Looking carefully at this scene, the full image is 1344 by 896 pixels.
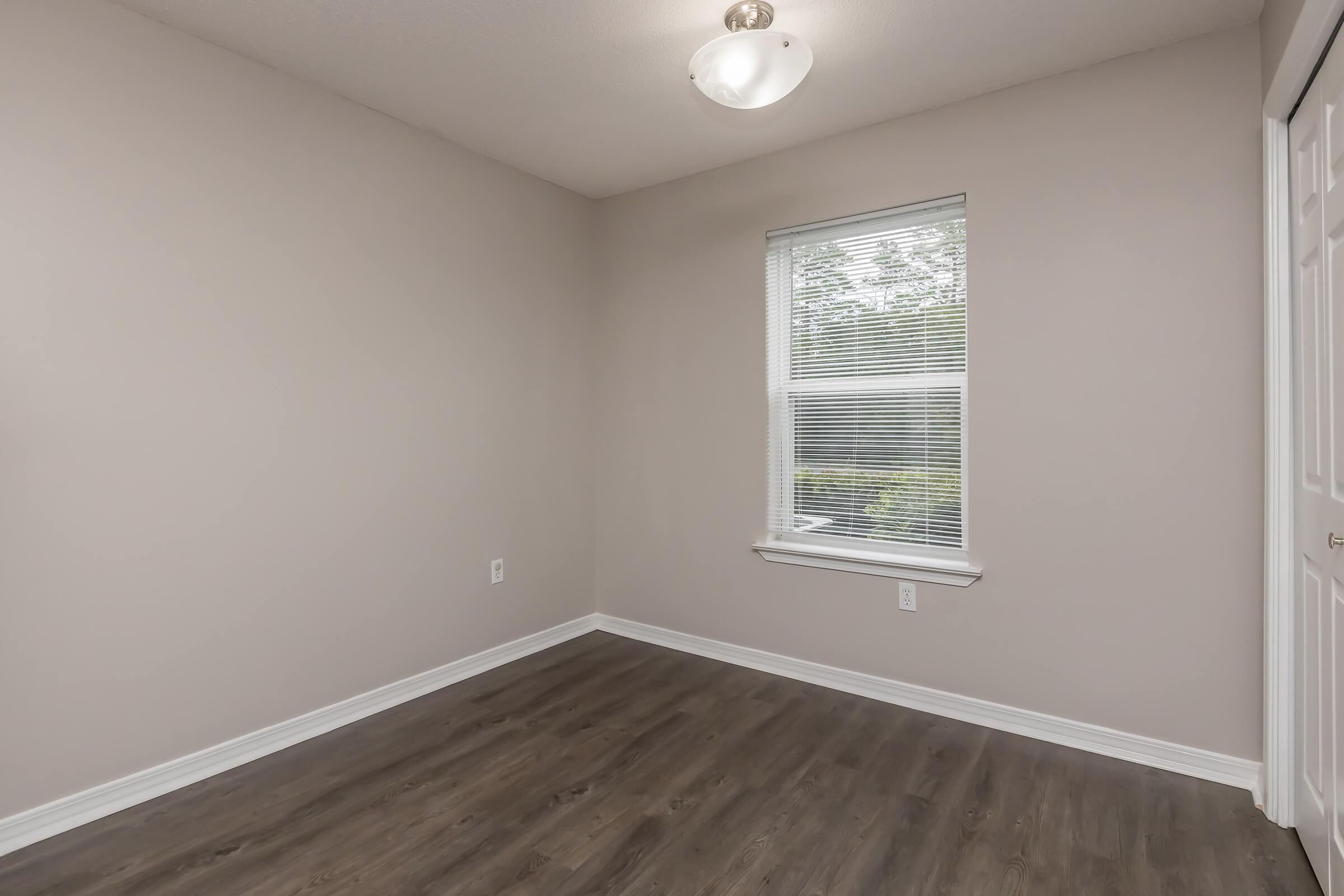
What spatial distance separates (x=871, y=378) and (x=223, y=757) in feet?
9.62

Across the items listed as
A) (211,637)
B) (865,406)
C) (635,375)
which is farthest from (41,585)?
(865,406)

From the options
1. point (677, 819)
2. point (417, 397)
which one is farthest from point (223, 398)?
point (677, 819)

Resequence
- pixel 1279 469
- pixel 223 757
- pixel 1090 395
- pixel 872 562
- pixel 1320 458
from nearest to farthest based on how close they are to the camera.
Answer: pixel 1320 458 < pixel 1279 469 < pixel 223 757 < pixel 1090 395 < pixel 872 562

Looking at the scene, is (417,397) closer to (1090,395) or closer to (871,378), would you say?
(871,378)

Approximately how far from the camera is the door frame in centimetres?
195

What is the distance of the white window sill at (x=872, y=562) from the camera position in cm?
279

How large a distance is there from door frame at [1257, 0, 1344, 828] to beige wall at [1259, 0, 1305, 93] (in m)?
0.08

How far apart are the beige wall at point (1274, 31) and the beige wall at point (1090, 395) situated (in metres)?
0.08

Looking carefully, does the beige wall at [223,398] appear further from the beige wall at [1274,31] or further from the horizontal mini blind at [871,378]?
the beige wall at [1274,31]

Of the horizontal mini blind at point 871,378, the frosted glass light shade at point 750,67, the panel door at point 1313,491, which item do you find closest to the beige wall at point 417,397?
the horizontal mini blind at point 871,378

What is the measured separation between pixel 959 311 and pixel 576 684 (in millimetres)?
2360

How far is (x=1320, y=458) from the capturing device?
1.73m

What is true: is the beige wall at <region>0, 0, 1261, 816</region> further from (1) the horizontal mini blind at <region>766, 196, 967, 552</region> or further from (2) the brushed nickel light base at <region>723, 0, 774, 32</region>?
(2) the brushed nickel light base at <region>723, 0, 774, 32</region>

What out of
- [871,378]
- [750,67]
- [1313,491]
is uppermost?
[750,67]
